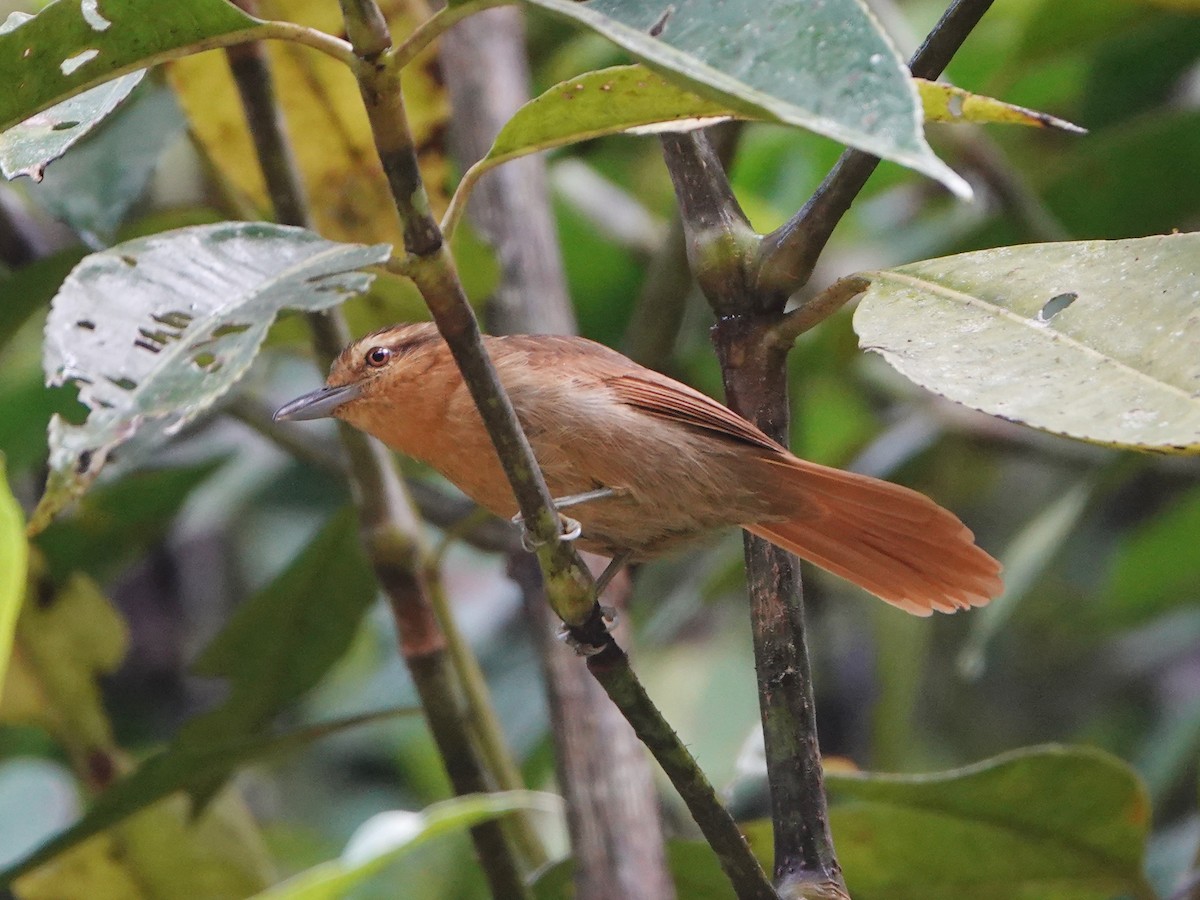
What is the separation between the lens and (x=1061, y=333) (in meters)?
1.16

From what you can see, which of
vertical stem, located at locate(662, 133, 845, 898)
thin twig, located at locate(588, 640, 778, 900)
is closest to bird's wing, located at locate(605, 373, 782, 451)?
vertical stem, located at locate(662, 133, 845, 898)

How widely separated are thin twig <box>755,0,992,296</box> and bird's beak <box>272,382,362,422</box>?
0.96 meters

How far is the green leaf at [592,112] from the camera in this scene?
105 cm

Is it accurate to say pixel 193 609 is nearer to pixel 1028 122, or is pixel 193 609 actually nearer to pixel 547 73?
pixel 547 73

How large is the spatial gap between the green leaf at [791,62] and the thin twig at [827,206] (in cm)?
36

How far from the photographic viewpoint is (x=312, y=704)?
4027 mm

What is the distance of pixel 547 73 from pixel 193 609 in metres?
1.87

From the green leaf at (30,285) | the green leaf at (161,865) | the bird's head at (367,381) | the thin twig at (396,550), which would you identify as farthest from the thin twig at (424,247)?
the green leaf at (161,865)

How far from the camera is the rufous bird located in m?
1.99

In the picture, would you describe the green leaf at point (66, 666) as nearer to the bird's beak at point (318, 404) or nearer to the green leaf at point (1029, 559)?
the bird's beak at point (318, 404)

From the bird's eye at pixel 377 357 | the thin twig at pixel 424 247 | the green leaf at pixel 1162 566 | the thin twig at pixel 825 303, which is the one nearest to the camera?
the thin twig at pixel 424 247

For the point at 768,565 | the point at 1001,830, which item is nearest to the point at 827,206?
the point at 768,565

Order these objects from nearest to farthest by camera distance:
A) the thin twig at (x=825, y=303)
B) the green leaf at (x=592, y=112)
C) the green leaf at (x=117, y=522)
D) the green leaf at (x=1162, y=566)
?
the green leaf at (x=592, y=112) < the thin twig at (x=825, y=303) < the green leaf at (x=117, y=522) < the green leaf at (x=1162, y=566)

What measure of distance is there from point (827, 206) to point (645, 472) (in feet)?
2.70
